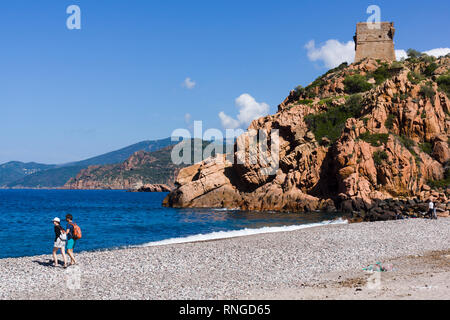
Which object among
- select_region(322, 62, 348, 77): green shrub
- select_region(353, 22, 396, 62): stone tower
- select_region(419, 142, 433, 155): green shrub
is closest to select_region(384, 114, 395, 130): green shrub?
select_region(419, 142, 433, 155): green shrub

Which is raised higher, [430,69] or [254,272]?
[430,69]

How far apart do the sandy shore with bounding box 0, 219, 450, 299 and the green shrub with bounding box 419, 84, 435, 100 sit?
36.1 meters

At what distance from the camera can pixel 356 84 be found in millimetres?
69625

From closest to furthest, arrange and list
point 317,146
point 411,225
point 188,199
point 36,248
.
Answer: point 36,248 < point 411,225 < point 317,146 < point 188,199

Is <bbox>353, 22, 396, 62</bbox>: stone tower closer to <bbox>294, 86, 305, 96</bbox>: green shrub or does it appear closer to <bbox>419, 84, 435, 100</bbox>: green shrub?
<bbox>294, 86, 305, 96</bbox>: green shrub

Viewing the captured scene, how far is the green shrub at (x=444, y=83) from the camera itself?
58153 millimetres

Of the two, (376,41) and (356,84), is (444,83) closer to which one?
(356,84)

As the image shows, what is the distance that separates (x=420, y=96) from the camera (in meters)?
53.4

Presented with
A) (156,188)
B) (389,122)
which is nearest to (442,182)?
(389,122)

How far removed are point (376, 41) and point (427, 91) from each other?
1135 inches
